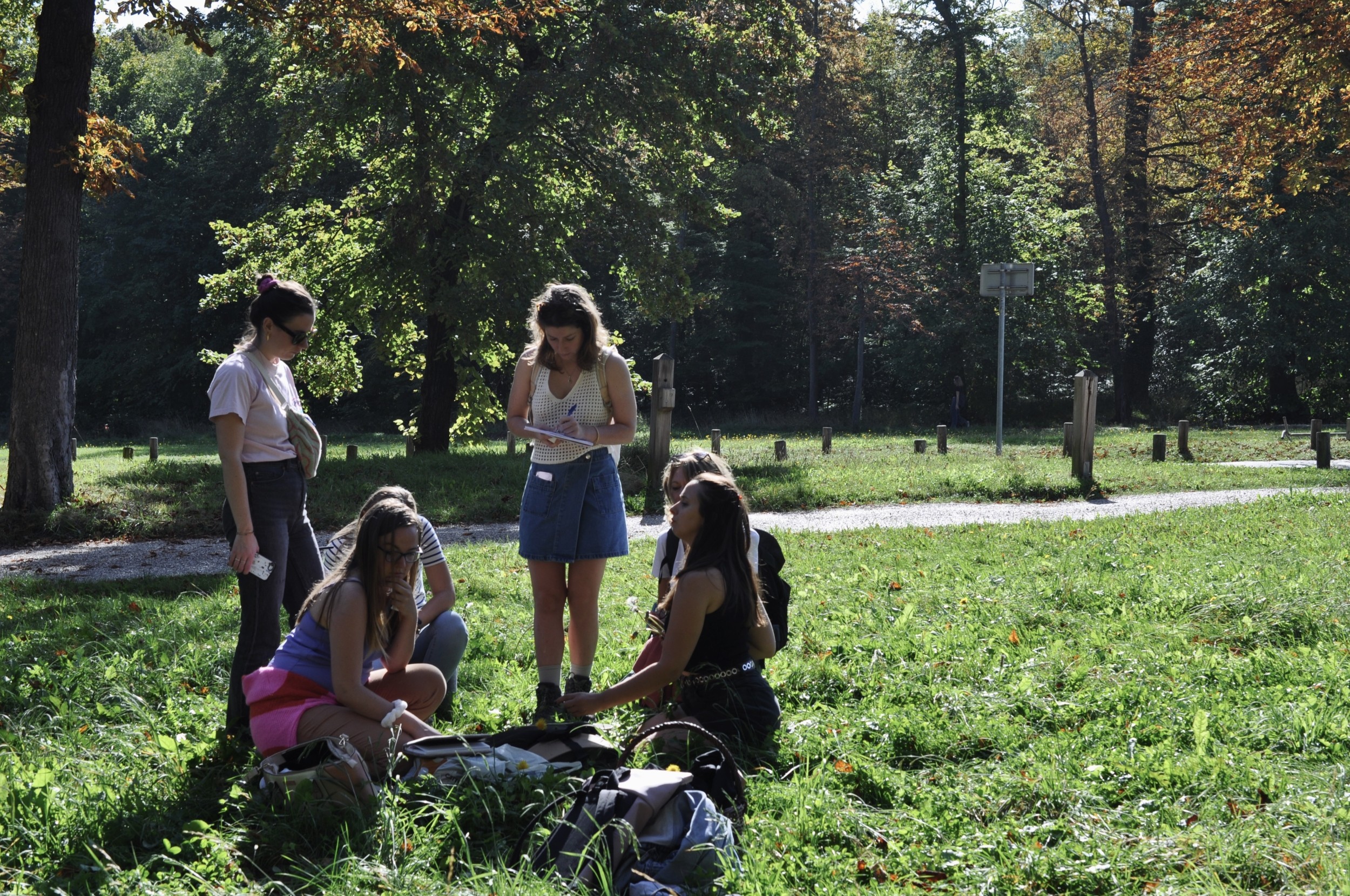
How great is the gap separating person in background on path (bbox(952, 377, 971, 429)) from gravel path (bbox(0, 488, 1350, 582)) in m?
19.6

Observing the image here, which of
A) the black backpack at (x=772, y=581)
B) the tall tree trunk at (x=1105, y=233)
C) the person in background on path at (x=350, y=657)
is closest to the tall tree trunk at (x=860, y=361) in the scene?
the tall tree trunk at (x=1105, y=233)

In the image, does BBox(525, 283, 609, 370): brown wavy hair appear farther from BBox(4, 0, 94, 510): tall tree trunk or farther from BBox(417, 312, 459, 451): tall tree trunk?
BBox(417, 312, 459, 451): tall tree trunk

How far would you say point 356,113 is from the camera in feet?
56.8

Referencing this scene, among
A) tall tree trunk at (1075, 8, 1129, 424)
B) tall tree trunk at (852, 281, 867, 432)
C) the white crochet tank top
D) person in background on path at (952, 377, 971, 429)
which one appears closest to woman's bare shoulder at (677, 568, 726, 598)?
the white crochet tank top

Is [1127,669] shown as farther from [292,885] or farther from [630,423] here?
[292,885]

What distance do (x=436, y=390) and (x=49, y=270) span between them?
8.07 metres

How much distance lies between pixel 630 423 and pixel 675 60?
1441 cm

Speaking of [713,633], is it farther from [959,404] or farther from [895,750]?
[959,404]

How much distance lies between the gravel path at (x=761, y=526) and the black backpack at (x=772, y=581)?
19.3 feet

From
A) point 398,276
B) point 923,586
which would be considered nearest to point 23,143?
point 398,276

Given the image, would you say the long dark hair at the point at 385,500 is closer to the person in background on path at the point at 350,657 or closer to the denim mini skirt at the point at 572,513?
the person in background on path at the point at 350,657

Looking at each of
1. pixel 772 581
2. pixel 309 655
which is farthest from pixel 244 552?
pixel 772 581

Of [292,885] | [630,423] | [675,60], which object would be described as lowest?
[292,885]

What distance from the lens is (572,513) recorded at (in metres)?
5.21
